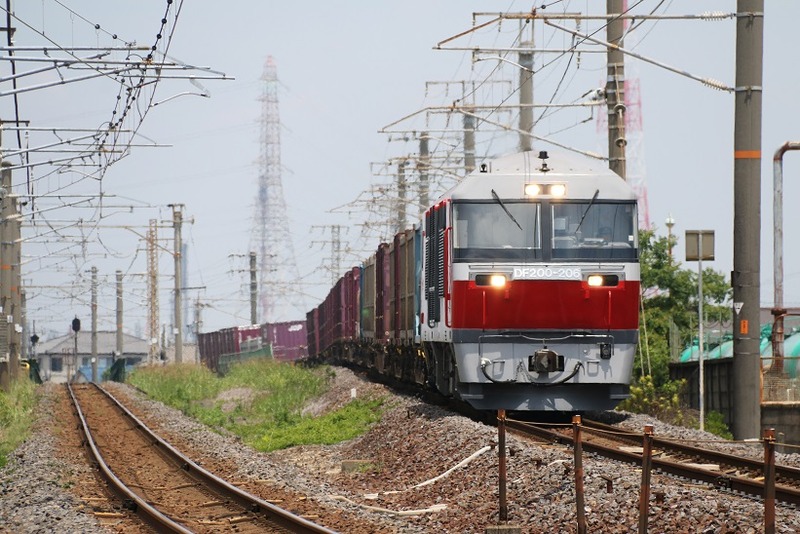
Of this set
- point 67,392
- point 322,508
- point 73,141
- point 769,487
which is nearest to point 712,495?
point 769,487

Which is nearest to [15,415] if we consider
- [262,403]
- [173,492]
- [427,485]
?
[262,403]

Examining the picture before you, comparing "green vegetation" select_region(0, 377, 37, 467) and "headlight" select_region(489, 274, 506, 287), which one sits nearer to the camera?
"headlight" select_region(489, 274, 506, 287)

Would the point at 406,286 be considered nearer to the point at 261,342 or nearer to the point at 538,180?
the point at 538,180

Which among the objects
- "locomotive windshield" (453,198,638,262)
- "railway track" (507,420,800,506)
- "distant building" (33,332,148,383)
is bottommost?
"distant building" (33,332,148,383)

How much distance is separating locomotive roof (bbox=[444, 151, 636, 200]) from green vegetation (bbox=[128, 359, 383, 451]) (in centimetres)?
558

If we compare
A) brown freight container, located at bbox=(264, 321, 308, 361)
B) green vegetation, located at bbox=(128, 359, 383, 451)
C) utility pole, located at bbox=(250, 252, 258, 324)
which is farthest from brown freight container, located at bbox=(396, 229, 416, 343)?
utility pole, located at bbox=(250, 252, 258, 324)

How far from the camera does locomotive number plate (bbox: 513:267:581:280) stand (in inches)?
703

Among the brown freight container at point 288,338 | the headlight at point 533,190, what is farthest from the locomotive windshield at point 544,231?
the brown freight container at point 288,338

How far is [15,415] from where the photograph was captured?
29.1 metres

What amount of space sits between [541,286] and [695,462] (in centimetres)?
423

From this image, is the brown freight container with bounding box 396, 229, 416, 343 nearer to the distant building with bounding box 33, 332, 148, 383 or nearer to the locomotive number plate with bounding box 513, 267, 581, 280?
the locomotive number plate with bounding box 513, 267, 581, 280

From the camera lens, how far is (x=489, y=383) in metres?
17.9

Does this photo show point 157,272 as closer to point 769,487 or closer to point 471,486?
point 471,486

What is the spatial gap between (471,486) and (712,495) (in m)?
3.14
